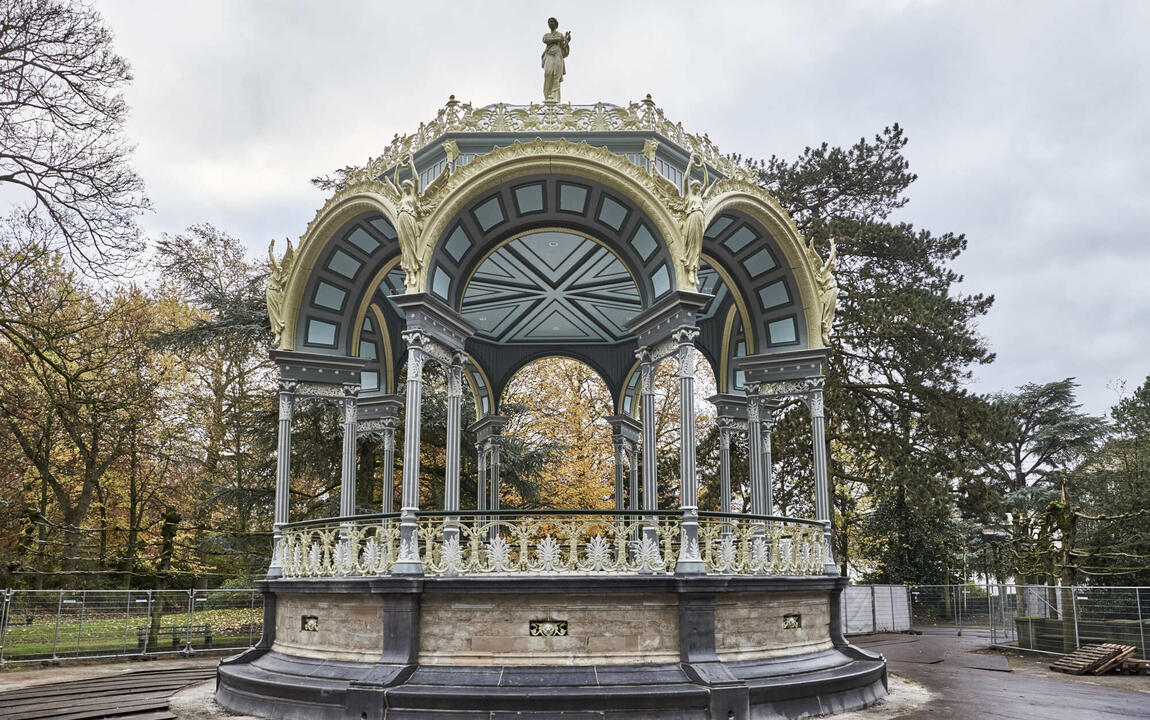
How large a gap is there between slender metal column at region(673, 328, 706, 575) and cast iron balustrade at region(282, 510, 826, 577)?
193 millimetres

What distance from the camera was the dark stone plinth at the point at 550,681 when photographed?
9.13 m

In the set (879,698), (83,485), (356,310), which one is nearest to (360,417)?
(356,310)

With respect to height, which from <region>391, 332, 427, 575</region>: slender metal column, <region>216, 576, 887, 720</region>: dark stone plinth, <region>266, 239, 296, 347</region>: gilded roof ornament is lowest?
<region>216, 576, 887, 720</region>: dark stone plinth

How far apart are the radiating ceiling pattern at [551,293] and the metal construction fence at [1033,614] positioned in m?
11.0

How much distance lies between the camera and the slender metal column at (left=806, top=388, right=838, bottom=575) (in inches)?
508

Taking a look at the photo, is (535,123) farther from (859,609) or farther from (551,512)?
(859,609)

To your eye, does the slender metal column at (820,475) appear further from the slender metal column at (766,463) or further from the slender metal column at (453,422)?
the slender metal column at (453,422)

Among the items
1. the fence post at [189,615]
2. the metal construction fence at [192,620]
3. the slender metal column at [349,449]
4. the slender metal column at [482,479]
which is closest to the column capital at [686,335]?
the slender metal column at [349,449]

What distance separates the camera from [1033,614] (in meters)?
19.8

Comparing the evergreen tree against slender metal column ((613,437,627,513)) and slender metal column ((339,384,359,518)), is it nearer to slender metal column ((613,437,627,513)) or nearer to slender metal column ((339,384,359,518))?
slender metal column ((613,437,627,513))

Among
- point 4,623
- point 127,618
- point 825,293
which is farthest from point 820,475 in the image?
point 4,623

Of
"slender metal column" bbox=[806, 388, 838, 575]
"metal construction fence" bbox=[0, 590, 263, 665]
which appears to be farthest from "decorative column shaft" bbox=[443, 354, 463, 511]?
"metal construction fence" bbox=[0, 590, 263, 665]

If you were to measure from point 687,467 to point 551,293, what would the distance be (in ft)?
22.8

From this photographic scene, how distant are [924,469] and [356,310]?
644 inches
